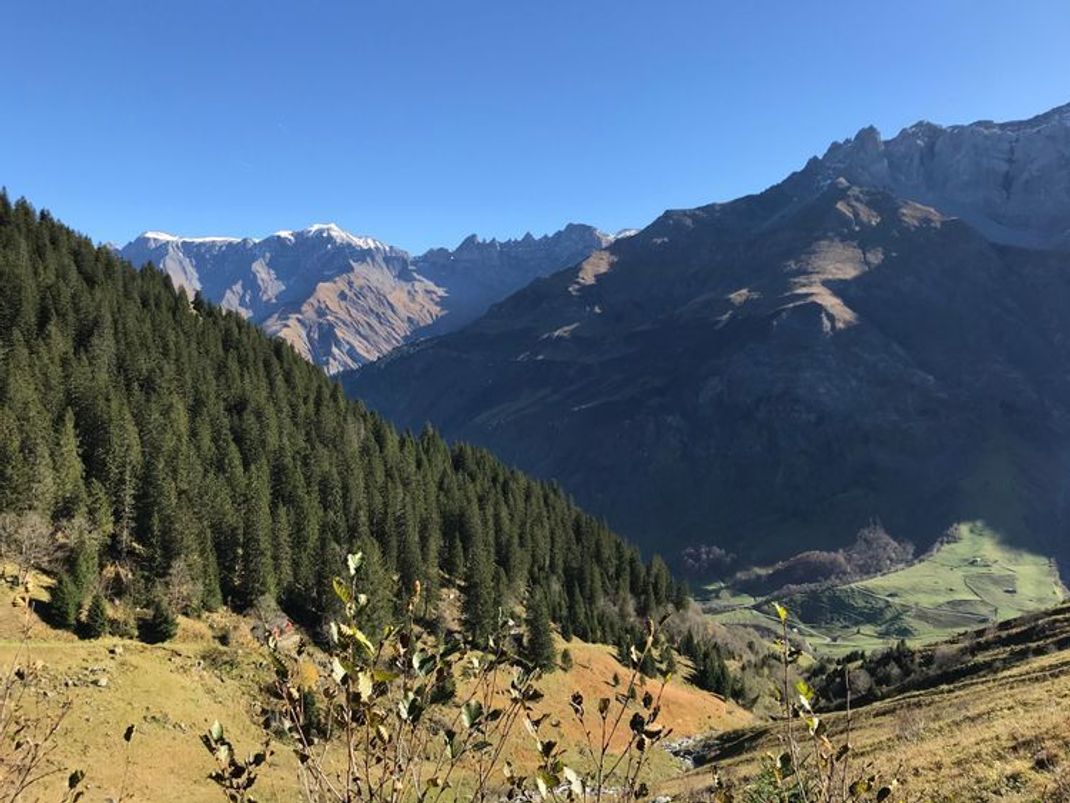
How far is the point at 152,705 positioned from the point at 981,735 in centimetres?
4521

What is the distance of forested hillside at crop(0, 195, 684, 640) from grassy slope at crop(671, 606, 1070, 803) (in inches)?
952

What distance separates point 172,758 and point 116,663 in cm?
953

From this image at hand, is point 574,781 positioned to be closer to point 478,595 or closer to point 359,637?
point 359,637

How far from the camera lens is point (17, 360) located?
8156cm

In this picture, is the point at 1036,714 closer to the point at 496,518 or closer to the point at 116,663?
the point at 116,663

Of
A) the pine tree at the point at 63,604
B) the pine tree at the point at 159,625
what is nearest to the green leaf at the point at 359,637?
the pine tree at the point at 63,604

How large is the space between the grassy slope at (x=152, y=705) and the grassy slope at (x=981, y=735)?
12.1m

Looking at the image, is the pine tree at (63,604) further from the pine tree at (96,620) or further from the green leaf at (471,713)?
the green leaf at (471,713)

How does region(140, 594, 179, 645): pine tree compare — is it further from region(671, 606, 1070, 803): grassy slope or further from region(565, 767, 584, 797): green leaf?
region(565, 767, 584, 797): green leaf

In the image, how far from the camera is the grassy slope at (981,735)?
18.9 meters

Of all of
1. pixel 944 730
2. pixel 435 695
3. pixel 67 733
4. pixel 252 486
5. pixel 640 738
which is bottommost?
pixel 944 730

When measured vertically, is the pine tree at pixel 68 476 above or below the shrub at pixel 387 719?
above

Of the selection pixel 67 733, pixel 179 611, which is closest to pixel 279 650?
pixel 67 733

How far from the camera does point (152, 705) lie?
45094mm
